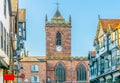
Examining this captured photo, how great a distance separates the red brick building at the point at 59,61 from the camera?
13925cm

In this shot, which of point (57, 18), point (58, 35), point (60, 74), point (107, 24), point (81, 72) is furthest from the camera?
point (58, 35)

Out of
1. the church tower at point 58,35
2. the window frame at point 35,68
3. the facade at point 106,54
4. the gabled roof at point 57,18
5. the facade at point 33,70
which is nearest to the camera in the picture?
the facade at point 106,54

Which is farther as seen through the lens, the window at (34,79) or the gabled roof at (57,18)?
the gabled roof at (57,18)

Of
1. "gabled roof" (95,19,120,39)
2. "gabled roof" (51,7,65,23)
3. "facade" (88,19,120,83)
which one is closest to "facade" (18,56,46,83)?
"gabled roof" (51,7,65,23)

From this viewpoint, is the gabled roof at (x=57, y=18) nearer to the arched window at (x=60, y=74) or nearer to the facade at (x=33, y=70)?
the arched window at (x=60, y=74)

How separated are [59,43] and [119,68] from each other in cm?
9516

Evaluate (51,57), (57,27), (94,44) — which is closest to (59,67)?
(51,57)

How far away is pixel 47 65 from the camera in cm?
14088

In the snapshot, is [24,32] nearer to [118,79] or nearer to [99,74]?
[99,74]

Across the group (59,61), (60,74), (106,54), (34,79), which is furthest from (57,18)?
(106,54)

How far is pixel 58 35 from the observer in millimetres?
151250

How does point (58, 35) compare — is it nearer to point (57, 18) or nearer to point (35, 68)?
point (57, 18)

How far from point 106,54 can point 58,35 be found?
8715cm

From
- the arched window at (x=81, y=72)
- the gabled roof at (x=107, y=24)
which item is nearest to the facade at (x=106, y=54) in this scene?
the gabled roof at (x=107, y=24)
